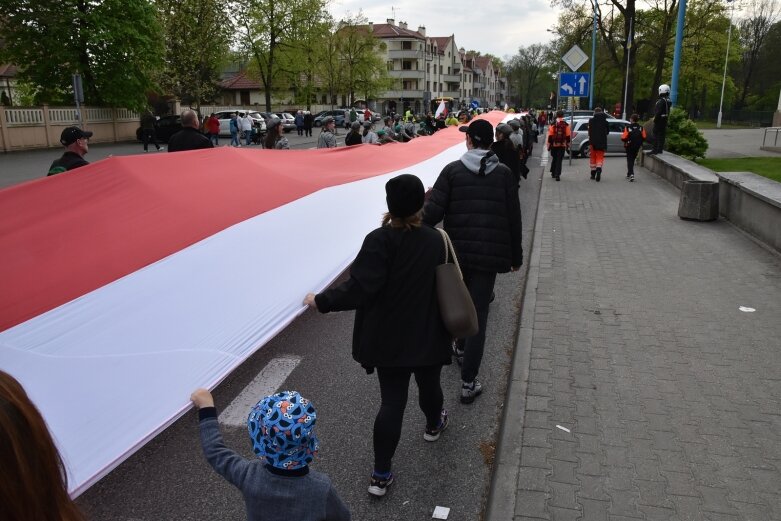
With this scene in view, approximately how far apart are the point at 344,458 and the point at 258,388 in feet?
4.36

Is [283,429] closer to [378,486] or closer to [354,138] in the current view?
[378,486]

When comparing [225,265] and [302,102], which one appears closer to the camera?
[225,265]

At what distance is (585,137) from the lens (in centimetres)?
2512

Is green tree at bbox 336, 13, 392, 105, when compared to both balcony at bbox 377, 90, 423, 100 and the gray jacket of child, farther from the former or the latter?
the gray jacket of child

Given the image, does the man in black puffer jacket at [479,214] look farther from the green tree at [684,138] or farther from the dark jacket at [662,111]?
the green tree at [684,138]

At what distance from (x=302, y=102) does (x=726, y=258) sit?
195ft

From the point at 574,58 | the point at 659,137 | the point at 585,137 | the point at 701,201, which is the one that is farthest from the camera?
the point at 585,137

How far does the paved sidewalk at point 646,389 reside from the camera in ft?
11.5

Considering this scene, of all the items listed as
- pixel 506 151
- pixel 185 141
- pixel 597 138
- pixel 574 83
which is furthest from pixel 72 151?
pixel 574 83

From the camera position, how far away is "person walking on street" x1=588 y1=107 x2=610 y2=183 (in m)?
16.3

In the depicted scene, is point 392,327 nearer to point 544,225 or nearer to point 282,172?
point 282,172

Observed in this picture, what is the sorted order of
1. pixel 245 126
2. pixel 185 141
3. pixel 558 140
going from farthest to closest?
pixel 245 126, pixel 558 140, pixel 185 141

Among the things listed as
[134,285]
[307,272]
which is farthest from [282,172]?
[134,285]

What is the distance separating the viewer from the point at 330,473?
3865 mm
